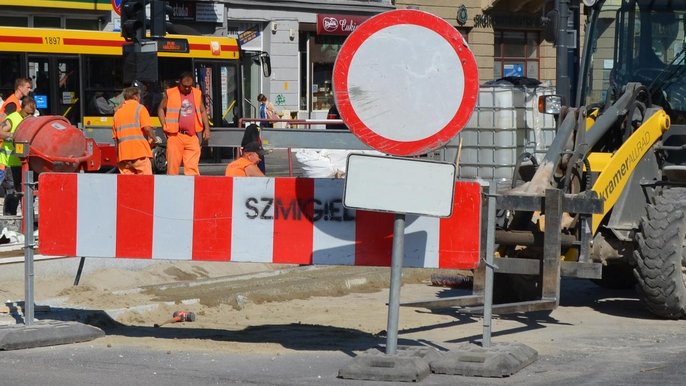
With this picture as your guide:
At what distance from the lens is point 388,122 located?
7473mm

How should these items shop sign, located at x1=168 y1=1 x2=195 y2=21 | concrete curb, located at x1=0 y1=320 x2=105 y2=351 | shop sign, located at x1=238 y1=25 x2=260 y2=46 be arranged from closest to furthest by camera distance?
concrete curb, located at x1=0 y1=320 x2=105 y2=351, shop sign, located at x1=168 y1=1 x2=195 y2=21, shop sign, located at x1=238 y1=25 x2=260 y2=46

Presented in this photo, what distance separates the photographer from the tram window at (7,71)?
24.9 m

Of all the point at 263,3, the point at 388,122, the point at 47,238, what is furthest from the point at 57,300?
the point at 263,3

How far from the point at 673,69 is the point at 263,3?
2667 cm

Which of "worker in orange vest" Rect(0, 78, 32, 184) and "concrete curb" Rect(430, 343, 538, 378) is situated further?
"worker in orange vest" Rect(0, 78, 32, 184)

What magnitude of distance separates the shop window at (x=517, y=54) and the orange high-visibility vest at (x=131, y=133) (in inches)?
1100

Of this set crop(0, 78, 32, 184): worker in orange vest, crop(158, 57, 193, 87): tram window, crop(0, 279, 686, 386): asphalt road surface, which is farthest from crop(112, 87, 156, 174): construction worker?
crop(158, 57, 193, 87): tram window

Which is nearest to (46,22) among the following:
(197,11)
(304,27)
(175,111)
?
(197,11)

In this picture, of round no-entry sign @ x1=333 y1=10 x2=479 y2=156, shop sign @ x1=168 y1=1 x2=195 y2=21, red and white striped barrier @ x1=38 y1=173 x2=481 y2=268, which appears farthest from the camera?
shop sign @ x1=168 y1=1 x2=195 y2=21

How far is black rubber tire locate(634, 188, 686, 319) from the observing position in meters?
9.93

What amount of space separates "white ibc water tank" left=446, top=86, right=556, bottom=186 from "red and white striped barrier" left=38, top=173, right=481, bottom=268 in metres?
11.0

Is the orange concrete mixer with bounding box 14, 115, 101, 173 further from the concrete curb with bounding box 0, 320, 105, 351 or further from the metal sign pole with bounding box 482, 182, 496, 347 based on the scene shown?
the metal sign pole with bounding box 482, 182, 496, 347

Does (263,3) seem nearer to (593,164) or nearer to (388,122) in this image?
(593,164)

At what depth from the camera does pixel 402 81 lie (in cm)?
748
